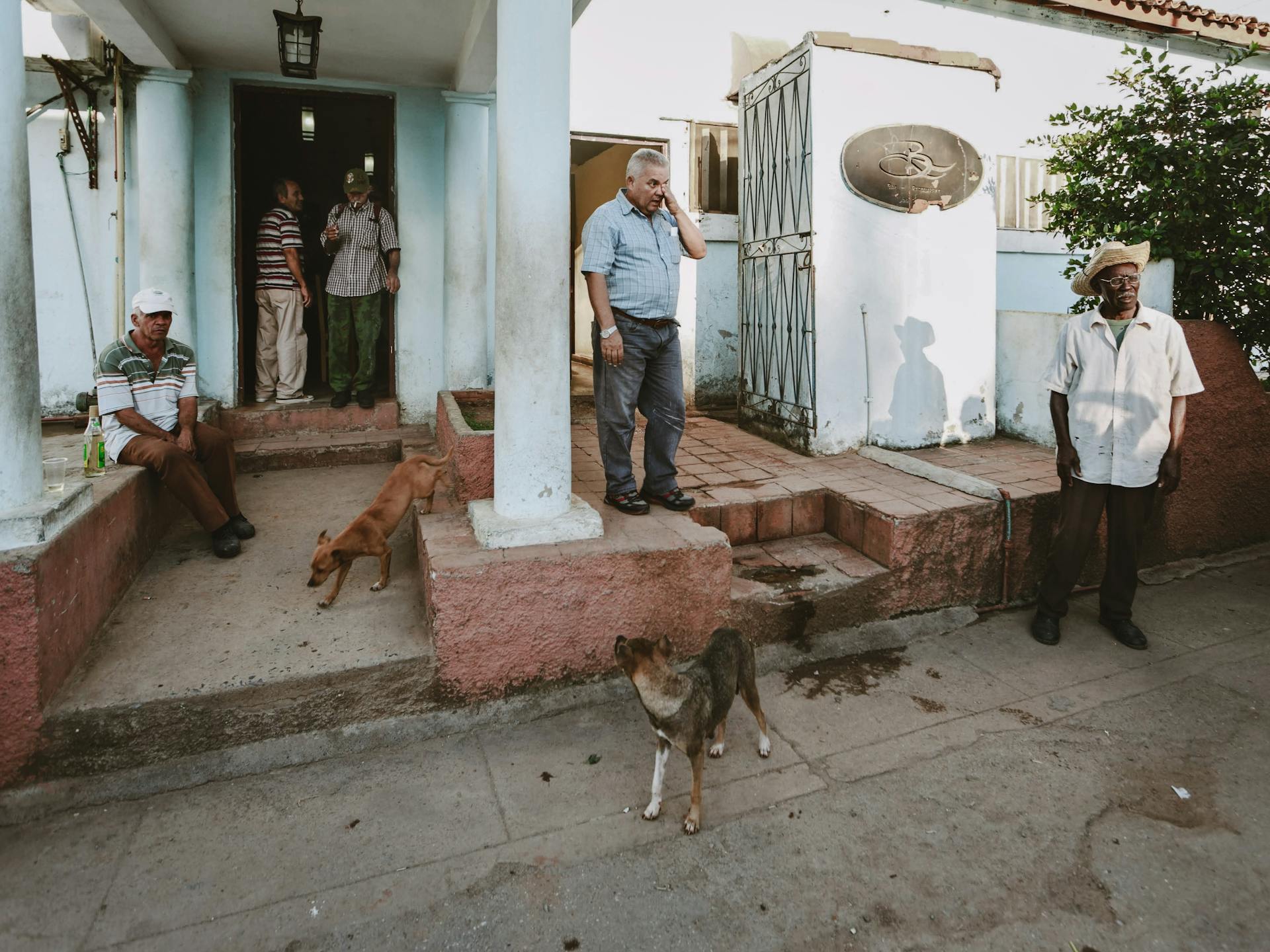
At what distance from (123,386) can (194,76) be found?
3.37 meters

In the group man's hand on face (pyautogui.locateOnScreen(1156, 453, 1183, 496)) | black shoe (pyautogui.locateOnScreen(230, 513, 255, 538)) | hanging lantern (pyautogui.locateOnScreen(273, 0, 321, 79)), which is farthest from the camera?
hanging lantern (pyautogui.locateOnScreen(273, 0, 321, 79))

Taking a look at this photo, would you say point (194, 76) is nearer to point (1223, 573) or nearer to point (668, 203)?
point (668, 203)

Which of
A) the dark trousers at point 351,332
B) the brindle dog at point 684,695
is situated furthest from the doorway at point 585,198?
the brindle dog at point 684,695

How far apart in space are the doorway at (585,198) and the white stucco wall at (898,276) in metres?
2.78

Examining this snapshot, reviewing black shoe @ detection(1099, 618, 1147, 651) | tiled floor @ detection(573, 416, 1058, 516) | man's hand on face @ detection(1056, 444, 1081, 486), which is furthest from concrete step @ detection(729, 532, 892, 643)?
black shoe @ detection(1099, 618, 1147, 651)

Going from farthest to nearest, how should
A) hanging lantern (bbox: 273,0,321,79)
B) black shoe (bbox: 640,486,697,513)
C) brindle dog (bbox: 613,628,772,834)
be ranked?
1. hanging lantern (bbox: 273,0,321,79)
2. black shoe (bbox: 640,486,697,513)
3. brindle dog (bbox: 613,628,772,834)

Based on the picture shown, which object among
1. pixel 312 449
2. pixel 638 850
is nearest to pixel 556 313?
pixel 638 850

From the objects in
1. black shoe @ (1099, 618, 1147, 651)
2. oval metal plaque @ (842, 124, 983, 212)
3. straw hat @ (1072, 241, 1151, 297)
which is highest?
oval metal plaque @ (842, 124, 983, 212)

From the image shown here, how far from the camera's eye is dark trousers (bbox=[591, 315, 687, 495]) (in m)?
4.34

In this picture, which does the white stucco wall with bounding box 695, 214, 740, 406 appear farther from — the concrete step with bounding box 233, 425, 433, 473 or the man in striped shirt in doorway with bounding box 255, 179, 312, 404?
the man in striped shirt in doorway with bounding box 255, 179, 312, 404

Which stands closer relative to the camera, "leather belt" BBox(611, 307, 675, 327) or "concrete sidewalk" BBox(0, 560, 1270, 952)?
"concrete sidewalk" BBox(0, 560, 1270, 952)

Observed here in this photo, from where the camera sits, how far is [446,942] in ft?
8.16

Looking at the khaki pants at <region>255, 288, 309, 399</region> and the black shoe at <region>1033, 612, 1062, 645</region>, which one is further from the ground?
the khaki pants at <region>255, 288, 309, 399</region>

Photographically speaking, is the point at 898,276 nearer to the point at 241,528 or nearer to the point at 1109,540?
the point at 1109,540
